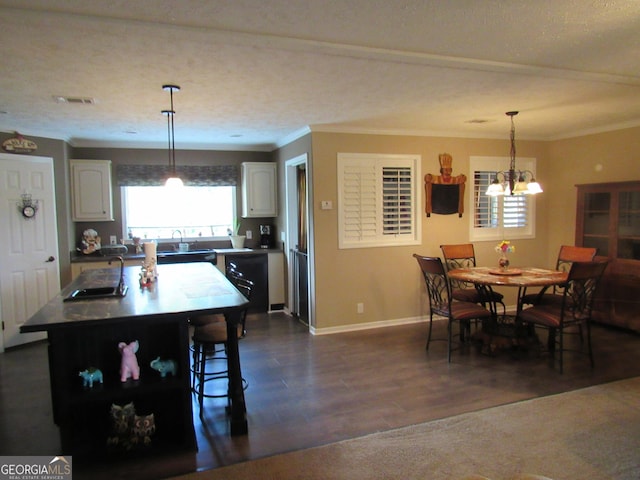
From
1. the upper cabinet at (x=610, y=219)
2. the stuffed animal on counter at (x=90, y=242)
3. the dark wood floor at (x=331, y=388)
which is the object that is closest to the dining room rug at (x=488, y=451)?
the dark wood floor at (x=331, y=388)

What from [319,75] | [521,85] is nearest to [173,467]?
[319,75]

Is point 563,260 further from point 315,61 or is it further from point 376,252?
point 315,61

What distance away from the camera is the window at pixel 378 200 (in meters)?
5.05

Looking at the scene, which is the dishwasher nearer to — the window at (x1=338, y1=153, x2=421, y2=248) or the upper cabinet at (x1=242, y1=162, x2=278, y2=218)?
the upper cabinet at (x1=242, y1=162, x2=278, y2=218)

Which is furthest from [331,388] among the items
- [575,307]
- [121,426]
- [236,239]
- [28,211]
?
[28,211]

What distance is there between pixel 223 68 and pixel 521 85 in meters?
2.28

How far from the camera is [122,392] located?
250cm

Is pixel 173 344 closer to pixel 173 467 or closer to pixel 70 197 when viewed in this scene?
pixel 173 467

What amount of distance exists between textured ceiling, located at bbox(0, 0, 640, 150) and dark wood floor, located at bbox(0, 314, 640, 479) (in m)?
2.38

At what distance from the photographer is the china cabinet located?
4.69m

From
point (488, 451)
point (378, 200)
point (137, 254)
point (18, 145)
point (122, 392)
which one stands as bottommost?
point (488, 451)

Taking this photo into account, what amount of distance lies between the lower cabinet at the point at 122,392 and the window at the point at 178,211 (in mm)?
3638

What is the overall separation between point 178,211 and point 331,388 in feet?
12.9

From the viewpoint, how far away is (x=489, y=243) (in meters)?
5.76
